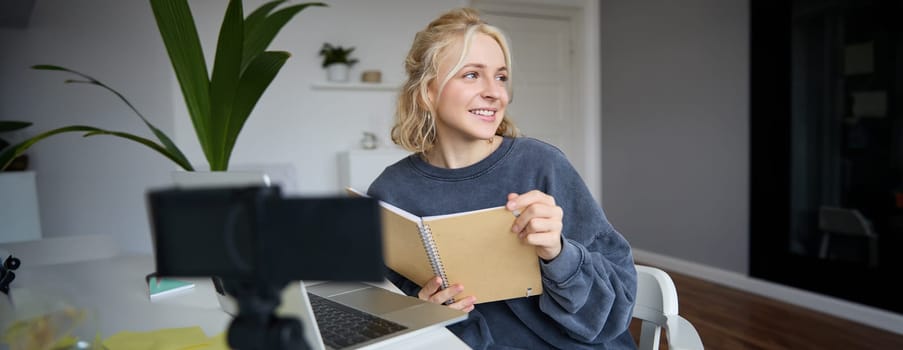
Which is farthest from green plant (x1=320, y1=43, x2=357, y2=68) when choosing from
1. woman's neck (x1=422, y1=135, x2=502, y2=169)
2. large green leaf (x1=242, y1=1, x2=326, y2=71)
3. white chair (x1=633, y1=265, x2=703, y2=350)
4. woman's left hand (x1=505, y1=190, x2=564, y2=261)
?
woman's left hand (x1=505, y1=190, x2=564, y2=261)

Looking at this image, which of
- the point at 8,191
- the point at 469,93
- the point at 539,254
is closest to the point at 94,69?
the point at 8,191

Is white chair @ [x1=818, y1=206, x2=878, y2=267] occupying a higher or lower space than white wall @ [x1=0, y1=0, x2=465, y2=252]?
lower

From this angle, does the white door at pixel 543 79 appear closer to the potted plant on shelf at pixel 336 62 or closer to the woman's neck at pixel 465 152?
the potted plant on shelf at pixel 336 62

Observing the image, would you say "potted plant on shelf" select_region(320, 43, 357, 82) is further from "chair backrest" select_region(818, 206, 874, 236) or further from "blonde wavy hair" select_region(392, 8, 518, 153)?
"chair backrest" select_region(818, 206, 874, 236)

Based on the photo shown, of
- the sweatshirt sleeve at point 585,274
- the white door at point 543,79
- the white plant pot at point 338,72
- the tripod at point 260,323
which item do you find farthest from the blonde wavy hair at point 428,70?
the white door at point 543,79

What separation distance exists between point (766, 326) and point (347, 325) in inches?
110

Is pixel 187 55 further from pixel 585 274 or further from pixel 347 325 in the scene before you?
pixel 585 274

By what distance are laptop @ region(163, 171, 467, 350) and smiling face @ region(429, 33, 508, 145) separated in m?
0.37

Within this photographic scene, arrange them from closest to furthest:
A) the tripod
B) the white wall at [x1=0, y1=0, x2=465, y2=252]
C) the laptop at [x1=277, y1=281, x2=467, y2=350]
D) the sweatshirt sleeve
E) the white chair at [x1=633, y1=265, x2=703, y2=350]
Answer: the tripod < the laptop at [x1=277, y1=281, x2=467, y2=350] < the sweatshirt sleeve < the white chair at [x1=633, y1=265, x2=703, y2=350] < the white wall at [x1=0, y1=0, x2=465, y2=252]

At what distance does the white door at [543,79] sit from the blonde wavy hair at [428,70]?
3154mm

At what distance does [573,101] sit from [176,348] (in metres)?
4.38

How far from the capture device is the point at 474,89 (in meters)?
1.17

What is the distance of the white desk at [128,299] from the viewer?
0.88m

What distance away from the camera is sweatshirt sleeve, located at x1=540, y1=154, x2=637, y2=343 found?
3.08ft
